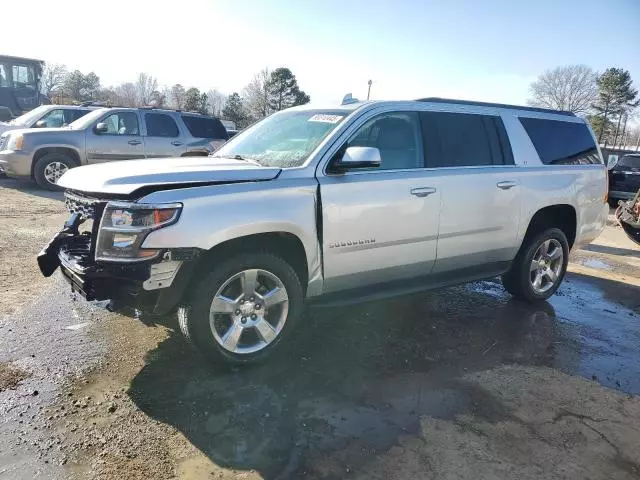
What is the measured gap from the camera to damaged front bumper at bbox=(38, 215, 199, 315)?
3.26 meters

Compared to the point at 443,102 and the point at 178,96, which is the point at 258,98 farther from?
the point at 443,102

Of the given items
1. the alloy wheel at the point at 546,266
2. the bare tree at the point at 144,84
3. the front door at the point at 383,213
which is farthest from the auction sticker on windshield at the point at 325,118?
the bare tree at the point at 144,84

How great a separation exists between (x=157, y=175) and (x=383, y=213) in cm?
173

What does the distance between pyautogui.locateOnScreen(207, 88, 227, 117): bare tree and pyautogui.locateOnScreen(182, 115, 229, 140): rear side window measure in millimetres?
30062

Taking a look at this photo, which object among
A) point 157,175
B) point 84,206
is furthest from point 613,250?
point 84,206

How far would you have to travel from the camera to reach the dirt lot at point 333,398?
2781 mm

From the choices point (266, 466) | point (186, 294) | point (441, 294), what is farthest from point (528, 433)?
point (441, 294)

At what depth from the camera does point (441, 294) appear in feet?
19.4

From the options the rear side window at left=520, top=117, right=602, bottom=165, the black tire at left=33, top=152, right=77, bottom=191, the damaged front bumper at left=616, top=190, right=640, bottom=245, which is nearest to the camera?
the rear side window at left=520, top=117, right=602, bottom=165

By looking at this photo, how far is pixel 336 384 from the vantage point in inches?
143

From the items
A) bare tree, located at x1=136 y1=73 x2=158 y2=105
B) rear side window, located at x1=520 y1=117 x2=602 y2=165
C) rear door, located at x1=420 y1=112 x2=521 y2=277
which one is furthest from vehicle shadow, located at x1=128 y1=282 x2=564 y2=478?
bare tree, located at x1=136 y1=73 x2=158 y2=105

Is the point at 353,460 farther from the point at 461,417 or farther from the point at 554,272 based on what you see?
the point at 554,272

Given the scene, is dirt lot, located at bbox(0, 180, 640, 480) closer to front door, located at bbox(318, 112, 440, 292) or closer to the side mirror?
front door, located at bbox(318, 112, 440, 292)

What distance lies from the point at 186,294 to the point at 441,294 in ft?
10.7
